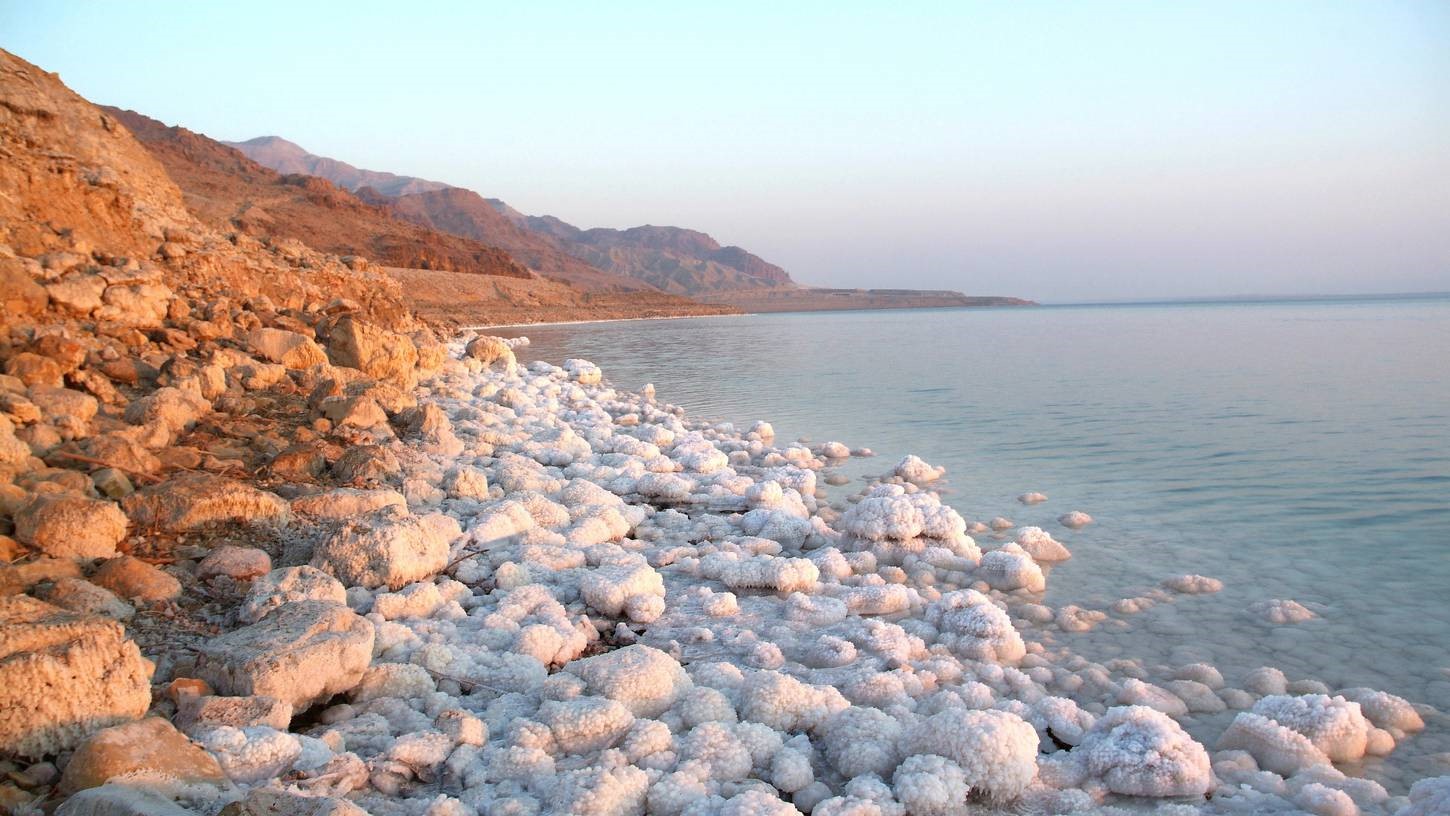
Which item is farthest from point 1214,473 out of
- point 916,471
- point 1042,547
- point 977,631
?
point 977,631

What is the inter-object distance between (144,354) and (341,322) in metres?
2.76

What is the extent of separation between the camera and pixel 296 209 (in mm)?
57719

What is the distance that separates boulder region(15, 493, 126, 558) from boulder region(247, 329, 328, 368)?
13.7 ft

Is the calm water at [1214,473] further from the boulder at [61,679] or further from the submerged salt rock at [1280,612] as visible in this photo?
the boulder at [61,679]

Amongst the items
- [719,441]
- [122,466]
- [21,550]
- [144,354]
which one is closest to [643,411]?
[719,441]

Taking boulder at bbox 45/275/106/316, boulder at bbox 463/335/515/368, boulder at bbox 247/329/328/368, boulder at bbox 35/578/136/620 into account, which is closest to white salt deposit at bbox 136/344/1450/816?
→ boulder at bbox 35/578/136/620

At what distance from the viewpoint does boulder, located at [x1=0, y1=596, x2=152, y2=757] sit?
86.5 inches

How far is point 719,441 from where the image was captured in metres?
8.84

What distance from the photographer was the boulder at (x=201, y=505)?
13.0ft

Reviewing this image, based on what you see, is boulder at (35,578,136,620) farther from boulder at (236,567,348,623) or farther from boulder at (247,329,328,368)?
boulder at (247,329,328,368)

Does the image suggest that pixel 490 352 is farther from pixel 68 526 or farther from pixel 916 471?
pixel 68 526

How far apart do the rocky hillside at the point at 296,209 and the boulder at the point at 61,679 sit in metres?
46.8

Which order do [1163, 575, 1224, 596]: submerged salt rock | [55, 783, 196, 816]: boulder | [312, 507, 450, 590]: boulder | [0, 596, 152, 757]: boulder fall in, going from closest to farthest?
[55, 783, 196, 816]: boulder
[0, 596, 152, 757]: boulder
[312, 507, 450, 590]: boulder
[1163, 575, 1224, 596]: submerged salt rock

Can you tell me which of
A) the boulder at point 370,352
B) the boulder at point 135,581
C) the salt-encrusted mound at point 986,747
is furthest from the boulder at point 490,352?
the salt-encrusted mound at point 986,747
